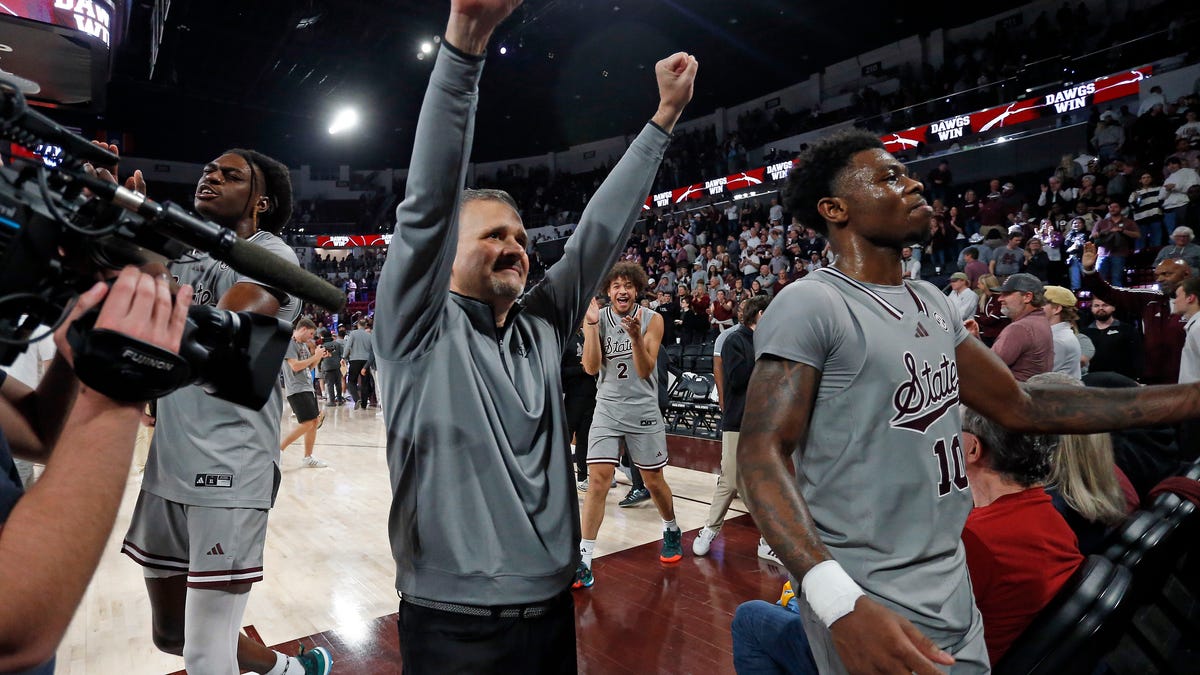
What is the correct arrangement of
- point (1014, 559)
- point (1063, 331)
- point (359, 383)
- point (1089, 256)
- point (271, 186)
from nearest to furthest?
point (1014, 559) → point (271, 186) → point (1063, 331) → point (1089, 256) → point (359, 383)

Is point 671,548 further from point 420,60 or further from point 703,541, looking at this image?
point 420,60

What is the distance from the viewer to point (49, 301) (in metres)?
0.73

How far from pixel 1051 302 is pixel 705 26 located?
1377 centimetres

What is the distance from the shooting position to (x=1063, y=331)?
4.90 metres

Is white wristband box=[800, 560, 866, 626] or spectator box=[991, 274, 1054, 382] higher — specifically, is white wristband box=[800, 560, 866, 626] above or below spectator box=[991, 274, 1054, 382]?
below

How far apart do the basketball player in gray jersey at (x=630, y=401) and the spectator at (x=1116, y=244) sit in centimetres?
676

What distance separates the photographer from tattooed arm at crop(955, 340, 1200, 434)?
167 cm

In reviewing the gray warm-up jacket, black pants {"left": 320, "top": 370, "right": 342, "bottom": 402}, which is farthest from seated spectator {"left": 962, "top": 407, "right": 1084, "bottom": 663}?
black pants {"left": 320, "top": 370, "right": 342, "bottom": 402}

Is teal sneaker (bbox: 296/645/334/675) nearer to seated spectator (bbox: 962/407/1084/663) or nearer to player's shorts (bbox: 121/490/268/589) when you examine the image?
player's shorts (bbox: 121/490/268/589)

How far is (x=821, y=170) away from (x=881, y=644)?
1178mm

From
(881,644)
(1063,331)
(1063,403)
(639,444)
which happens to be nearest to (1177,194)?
(1063,331)

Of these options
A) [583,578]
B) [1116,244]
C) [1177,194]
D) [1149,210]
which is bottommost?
[583,578]

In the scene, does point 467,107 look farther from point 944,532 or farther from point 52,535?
point 944,532

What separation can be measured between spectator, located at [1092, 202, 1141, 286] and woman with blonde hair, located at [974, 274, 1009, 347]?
2.15 m
